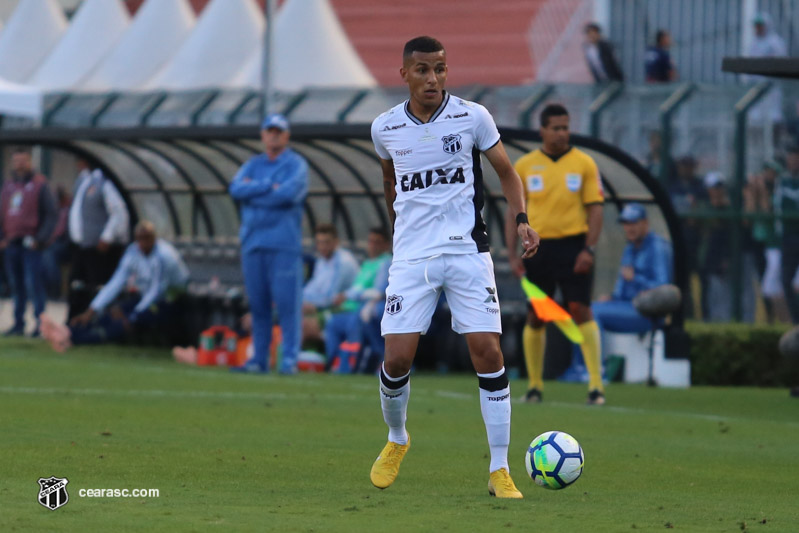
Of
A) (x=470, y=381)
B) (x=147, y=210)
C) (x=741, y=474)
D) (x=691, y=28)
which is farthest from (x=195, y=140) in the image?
(x=691, y=28)

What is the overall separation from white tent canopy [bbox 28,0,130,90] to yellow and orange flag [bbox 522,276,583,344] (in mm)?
20942

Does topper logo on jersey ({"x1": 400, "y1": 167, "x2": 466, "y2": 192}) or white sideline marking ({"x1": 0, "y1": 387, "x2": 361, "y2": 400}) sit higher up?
topper logo on jersey ({"x1": 400, "y1": 167, "x2": 466, "y2": 192})

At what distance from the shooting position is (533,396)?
13141 millimetres

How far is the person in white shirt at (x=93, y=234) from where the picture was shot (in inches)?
778

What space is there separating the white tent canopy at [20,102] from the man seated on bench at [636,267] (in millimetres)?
12943

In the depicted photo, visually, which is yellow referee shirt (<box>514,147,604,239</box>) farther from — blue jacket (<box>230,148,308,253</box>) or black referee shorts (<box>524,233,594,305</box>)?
blue jacket (<box>230,148,308,253</box>)

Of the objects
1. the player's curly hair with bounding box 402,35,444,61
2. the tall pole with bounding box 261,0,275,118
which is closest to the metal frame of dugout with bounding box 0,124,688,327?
the tall pole with bounding box 261,0,275,118

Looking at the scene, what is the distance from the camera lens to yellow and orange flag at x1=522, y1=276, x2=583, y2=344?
1227 cm

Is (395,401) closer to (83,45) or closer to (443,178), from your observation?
(443,178)

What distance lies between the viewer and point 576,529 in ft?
21.6

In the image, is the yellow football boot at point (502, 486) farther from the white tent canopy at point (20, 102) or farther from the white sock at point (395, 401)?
the white tent canopy at point (20, 102)

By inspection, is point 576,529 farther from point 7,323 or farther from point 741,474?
point 7,323

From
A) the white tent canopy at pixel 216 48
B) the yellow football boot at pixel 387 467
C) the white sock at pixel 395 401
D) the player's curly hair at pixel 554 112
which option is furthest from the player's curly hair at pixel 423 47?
the white tent canopy at pixel 216 48

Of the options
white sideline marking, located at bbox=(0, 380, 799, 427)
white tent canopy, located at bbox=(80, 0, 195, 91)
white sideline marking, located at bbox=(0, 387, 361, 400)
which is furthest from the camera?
white tent canopy, located at bbox=(80, 0, 195, 91)
